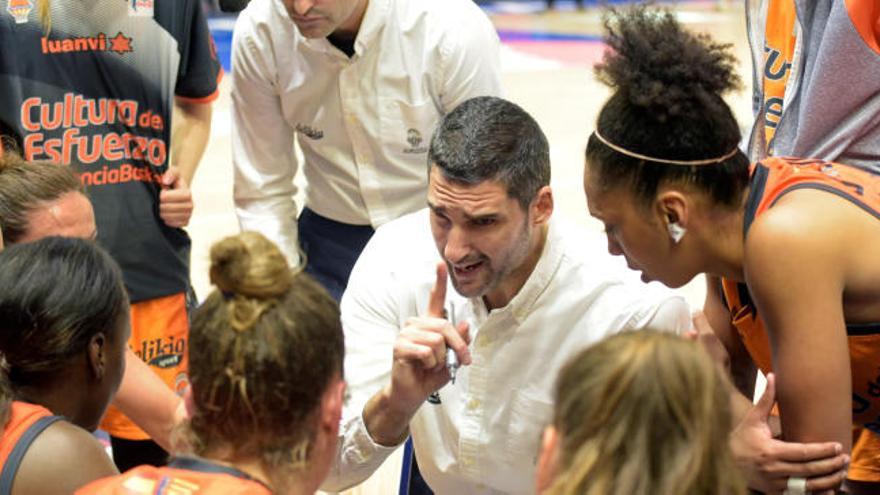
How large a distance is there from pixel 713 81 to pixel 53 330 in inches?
47.4

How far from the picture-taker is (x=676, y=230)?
7.79 ft

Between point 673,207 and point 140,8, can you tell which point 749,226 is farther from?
point 140,8

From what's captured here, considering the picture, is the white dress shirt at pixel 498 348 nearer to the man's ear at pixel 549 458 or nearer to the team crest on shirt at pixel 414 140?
the team crest on shirt at pixel 414 140

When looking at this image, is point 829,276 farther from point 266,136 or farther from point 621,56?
point 266,136

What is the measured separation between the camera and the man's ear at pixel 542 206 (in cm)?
267

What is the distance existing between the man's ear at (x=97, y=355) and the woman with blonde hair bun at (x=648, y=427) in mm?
949

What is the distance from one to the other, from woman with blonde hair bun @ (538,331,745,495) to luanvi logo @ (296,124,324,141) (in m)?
2.18

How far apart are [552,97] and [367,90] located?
6.49m

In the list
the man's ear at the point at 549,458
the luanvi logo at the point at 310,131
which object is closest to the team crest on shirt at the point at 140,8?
the luanvi logo at the point at 310,131

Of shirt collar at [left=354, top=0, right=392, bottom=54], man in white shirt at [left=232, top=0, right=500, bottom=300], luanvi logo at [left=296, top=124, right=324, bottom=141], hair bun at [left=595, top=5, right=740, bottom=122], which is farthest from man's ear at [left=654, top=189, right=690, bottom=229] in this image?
luanvi logo at [left=296, top=124, right=324, bottom=141]

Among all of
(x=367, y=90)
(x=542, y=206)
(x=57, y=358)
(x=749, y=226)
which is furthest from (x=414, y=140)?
(x=57, y=358)

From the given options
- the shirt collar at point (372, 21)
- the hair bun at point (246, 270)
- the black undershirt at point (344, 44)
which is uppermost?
the hair bun at point (246, 270)

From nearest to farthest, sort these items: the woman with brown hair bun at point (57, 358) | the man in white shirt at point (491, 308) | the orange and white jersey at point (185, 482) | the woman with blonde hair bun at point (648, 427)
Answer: the woman with blonde hair bun at point (648, 427) → the orange and white jersey at point (185, 482) → the woman with brown hair bun at point (57, 358) → the man in white shirt at point (491, 308)

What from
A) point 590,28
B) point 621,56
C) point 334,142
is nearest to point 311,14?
point 334,142
